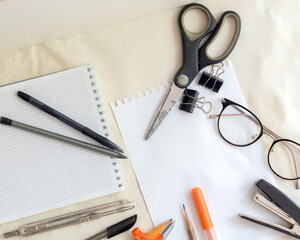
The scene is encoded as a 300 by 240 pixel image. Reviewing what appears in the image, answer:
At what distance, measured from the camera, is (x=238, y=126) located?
771 mm

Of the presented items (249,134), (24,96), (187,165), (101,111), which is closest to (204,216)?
(187,165)

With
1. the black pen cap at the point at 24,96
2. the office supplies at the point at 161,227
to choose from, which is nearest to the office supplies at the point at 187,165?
the office supplies at the point at 161,227

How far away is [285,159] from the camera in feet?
2.54

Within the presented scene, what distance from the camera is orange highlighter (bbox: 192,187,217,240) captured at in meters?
0.73

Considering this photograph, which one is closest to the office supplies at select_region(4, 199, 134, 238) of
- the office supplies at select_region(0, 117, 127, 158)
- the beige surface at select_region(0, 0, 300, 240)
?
the beige surface at select_region(0, 0, 300, 240)

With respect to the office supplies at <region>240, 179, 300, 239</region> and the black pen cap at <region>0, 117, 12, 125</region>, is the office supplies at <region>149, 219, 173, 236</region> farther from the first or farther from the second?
the black pen cap at <region>0, 117, 12, 125</region>

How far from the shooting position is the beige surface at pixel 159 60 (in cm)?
74

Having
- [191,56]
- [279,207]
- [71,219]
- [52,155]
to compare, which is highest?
[191,56]

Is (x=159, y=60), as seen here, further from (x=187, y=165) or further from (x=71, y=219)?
(x=71, y=219)

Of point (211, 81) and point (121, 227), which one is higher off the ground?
point (211, 81)

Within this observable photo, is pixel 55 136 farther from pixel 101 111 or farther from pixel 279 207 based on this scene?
pixel 279 207

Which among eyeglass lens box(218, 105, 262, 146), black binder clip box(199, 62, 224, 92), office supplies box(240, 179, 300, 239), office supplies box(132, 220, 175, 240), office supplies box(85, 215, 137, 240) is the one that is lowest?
office supplies box(240, 179, 300, 239)

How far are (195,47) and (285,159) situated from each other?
0.36 metres

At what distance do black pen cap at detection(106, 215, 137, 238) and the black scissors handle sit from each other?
339 millimetres
